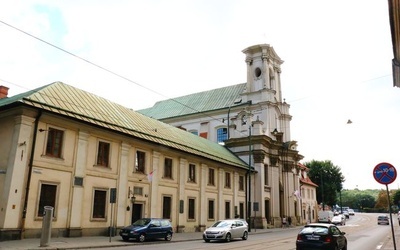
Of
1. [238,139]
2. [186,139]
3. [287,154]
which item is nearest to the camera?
[186,139]

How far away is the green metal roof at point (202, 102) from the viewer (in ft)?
177

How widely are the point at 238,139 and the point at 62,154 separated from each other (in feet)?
92.7

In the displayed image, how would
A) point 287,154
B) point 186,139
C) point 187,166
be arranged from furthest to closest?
1. point 287,154
2. point 186,139
3. point 187,166

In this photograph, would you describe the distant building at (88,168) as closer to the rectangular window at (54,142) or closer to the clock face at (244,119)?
the rectangular window at (54,142)

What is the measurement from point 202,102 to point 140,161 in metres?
31.8

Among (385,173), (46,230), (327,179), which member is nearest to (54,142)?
(46,230)

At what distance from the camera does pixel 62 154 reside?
68.4ft

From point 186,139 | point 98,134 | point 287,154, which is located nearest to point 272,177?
point 287,154

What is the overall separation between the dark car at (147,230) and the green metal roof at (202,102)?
30274 millimetres

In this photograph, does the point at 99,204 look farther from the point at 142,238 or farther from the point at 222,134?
the point at 222,134

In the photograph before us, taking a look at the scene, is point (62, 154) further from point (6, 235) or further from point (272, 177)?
point (272, 177)

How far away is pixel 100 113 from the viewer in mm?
24547

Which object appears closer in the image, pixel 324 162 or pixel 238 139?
pixel 238 139

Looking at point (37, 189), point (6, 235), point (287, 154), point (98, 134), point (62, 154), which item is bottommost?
point (6, 235)
